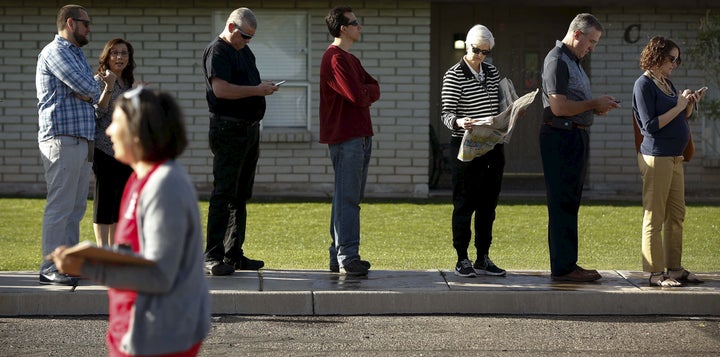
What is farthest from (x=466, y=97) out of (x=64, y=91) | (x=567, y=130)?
(x=64, y=91)

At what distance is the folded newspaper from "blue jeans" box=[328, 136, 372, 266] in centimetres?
76

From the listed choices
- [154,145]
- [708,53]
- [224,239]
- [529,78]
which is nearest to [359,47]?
[529,78]

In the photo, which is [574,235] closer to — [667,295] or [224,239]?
[667,295]

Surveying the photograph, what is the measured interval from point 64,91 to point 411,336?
3.10m

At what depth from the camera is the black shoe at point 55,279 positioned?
8.35 meters

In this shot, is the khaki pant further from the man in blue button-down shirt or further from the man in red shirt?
the man in blue button-down shirt

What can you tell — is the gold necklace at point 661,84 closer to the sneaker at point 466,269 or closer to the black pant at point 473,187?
the black pant at point 473,187

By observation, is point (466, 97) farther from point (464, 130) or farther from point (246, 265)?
point (246, 265)

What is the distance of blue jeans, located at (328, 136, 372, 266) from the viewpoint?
28.7 feet

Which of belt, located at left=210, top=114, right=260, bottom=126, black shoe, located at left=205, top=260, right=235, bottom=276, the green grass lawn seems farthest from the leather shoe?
belt, located at left=210, top=114, right=260, bottom=126

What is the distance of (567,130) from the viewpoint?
8.64m

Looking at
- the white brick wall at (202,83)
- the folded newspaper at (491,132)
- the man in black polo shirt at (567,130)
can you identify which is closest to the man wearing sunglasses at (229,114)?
the folded newspaper at (491,132)

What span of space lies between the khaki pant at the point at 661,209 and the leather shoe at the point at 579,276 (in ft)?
1.37

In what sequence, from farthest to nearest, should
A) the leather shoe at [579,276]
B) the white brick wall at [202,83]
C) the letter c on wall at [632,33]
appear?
the letter c on wall at [632,33]
the white brick wall at [202,83]
the leather shoe at [579,276]
